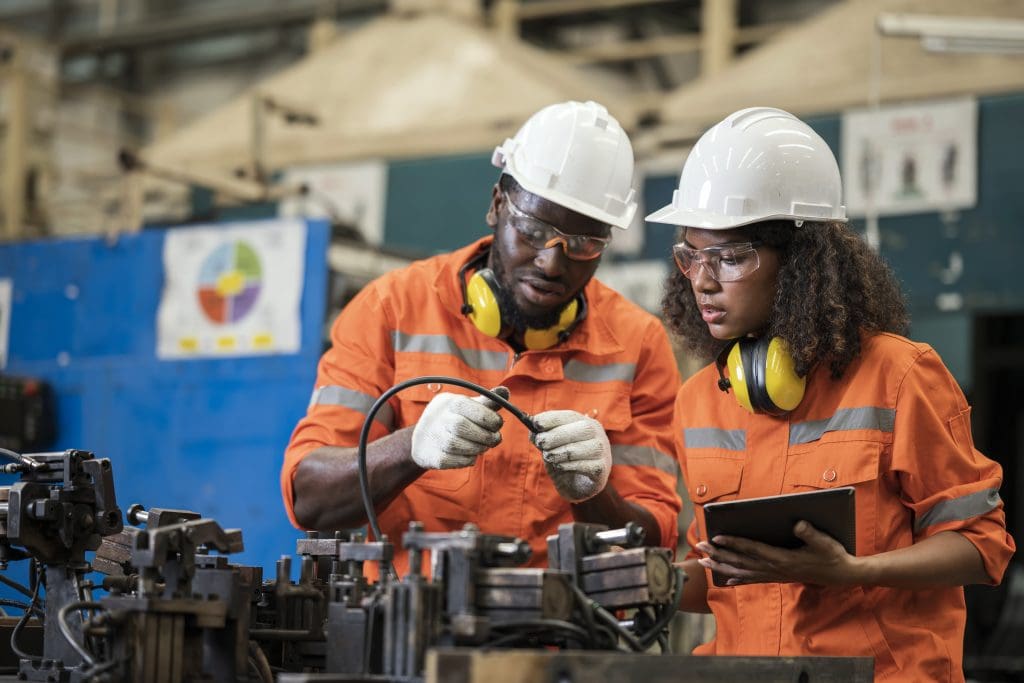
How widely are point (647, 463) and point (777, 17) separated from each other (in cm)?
732

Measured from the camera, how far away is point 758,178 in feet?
6.97

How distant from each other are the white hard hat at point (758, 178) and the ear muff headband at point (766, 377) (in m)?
0.21

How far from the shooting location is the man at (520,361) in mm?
2307

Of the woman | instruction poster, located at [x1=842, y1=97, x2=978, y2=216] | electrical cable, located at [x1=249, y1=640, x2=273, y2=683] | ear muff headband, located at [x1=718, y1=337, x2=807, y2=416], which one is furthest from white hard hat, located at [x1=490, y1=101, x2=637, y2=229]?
instruction poster, located at [x1=842, y1=97, x2=978, y2=216]

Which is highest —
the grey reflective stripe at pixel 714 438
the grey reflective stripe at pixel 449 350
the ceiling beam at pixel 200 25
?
the ceiling beam at pixel 200 25

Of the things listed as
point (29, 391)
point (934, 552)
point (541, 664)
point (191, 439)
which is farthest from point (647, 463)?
point (29, 391)

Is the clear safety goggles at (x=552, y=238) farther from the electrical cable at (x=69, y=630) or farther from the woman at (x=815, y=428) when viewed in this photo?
the electrical cable at (x=69, y=630)

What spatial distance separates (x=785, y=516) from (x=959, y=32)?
3122mm

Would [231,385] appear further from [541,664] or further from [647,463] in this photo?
[541,664]

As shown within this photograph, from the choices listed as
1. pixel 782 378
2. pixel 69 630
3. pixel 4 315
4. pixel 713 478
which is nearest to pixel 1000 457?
pixel 4 315

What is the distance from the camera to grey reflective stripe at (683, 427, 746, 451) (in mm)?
2182

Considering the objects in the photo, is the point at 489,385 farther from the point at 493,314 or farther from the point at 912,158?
the point at 912,158

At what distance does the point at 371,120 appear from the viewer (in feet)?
23.1

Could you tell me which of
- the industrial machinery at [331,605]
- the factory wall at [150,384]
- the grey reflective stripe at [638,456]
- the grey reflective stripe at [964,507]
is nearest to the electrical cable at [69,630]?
the industrial machinery at [331,605]
